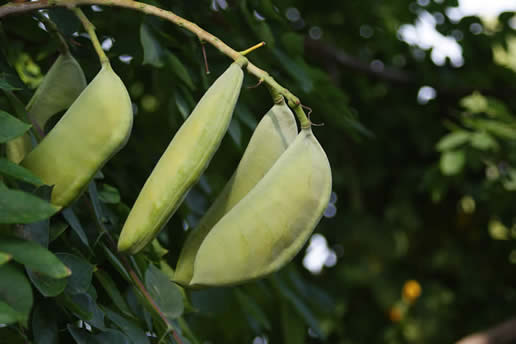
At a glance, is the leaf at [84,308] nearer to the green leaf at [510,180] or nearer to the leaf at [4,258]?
the leaf at [4,258]

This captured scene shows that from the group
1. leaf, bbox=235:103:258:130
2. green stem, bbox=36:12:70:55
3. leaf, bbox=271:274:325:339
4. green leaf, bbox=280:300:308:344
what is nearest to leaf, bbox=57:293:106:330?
green stem, bbox=36:12:70:55

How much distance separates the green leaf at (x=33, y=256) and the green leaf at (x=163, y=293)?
0.33 m

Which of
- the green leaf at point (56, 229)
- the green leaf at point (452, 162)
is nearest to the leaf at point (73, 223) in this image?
the green leaf at point (56, 229)

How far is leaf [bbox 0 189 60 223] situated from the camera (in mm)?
737

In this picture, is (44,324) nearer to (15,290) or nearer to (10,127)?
(15,290)

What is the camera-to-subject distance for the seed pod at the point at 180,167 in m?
0.81

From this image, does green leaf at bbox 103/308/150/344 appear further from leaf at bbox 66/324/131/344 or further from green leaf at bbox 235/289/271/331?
green leaf at bbox 235/289/271/331

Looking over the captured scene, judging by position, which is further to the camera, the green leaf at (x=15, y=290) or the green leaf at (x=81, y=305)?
the green leaf at (x=81, y=305)

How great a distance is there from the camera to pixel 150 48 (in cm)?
119

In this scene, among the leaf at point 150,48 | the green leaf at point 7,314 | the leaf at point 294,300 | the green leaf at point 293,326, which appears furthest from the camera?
the green leaf at point 293,326

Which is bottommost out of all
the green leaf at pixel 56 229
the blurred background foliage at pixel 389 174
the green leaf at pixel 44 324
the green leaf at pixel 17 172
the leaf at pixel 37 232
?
the blurred background foliage at pixel 389 174

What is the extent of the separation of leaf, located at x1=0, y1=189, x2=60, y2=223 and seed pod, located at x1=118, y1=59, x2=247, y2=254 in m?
0.12

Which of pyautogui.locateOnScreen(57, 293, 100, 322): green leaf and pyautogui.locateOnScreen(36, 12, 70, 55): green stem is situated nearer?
pyautogui.locateOnScreen(57, 293, 100, 322): green leaf

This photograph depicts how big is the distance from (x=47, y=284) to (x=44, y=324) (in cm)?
11
